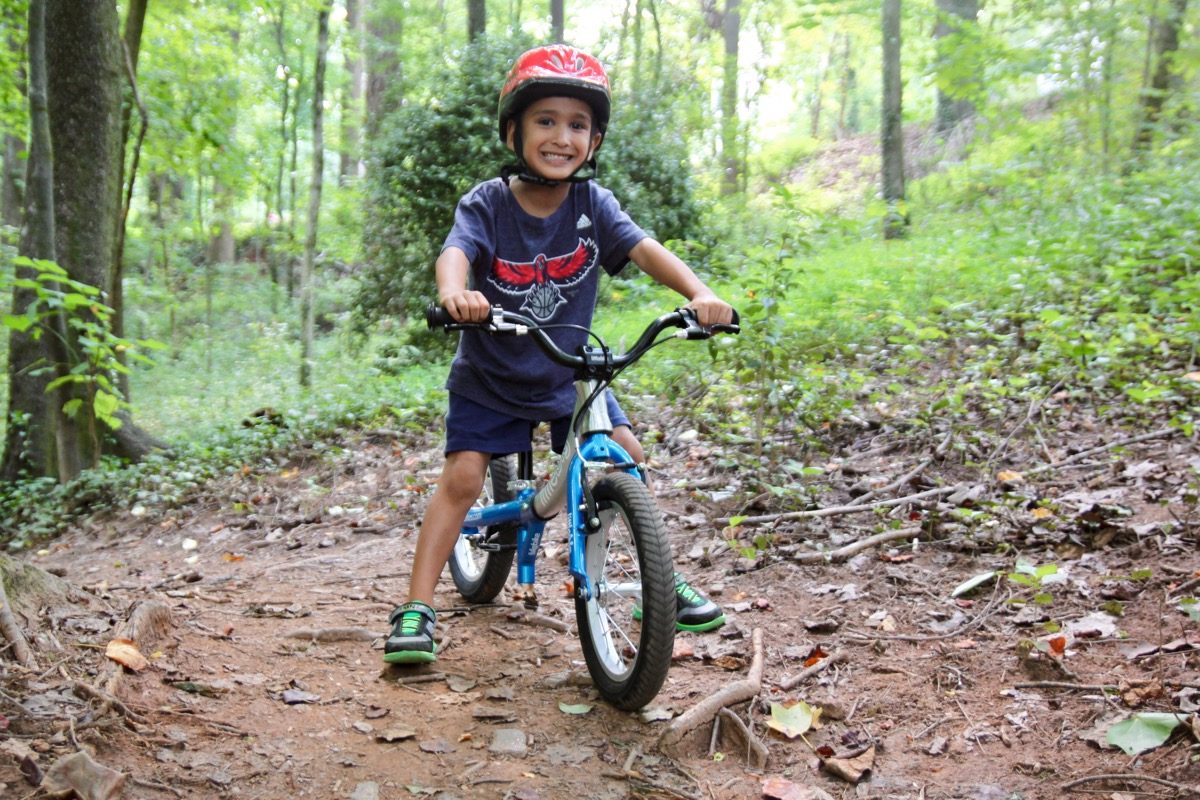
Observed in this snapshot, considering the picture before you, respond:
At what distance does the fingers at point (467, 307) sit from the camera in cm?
293

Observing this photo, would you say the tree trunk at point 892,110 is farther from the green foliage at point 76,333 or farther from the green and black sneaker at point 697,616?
the green and black sneaker at point 697,616

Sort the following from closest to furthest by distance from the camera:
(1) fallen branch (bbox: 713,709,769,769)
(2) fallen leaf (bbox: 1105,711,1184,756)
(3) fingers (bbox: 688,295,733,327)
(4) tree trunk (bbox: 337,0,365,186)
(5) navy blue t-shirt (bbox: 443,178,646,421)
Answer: (2) fallen leaf (bbox: 1105,711,1184,756) < (1) fallen branch (bbox: 713,709,769,769) < (3) fingers (bbox: 688,295,733,327) < (5) navy blue t-shirt (bbox: 443,178,646,421) < (4) tree trunk (bbox: 337,0,365,186)

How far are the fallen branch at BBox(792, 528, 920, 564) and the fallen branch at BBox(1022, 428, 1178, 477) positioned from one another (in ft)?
2.89

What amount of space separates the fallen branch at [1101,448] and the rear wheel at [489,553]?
2.69 metres

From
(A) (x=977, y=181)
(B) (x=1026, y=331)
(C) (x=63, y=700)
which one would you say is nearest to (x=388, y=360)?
(B) (x=1026, y=331)

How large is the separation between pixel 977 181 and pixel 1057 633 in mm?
11072

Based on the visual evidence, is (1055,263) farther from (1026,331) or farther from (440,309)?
(440,309)

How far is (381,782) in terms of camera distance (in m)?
2.68

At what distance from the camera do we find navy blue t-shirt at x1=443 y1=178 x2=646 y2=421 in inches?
140

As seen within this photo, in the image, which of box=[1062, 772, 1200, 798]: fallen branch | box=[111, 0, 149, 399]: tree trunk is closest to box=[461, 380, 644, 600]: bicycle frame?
box=[1062, 772, 1200, 798]: fallen branch

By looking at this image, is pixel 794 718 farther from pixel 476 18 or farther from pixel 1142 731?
pixel 476 18

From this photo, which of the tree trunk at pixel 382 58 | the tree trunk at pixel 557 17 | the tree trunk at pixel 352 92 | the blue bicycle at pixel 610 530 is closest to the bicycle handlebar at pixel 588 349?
the blue bicycle at pixel 610 530

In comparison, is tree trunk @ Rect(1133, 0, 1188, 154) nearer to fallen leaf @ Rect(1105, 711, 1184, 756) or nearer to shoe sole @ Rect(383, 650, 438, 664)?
fallen leaf @ Rect(1105, 711, 1184, 756)

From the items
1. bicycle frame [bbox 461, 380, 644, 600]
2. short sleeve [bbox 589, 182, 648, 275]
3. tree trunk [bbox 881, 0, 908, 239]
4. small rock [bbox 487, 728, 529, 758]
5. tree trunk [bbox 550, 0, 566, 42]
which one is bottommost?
small rock [bbox 487, 728, 529, 758]
